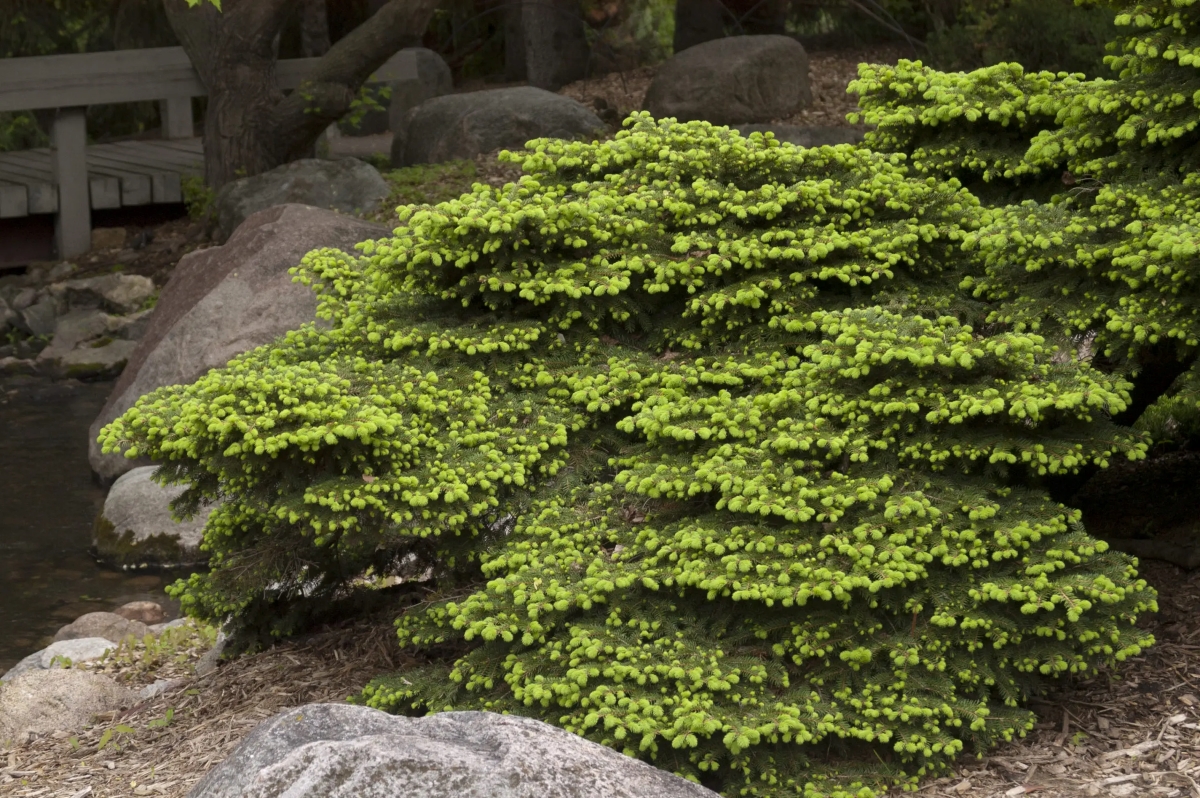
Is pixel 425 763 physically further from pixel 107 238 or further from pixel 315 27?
pixel 315 27

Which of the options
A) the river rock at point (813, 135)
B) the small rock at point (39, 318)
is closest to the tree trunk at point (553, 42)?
the river rock at point (813, 135)

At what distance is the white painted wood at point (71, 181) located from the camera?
1353 cm

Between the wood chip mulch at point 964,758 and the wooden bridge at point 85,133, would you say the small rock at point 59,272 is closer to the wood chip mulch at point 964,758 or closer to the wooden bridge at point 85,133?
the wooden bridge at point 85,133

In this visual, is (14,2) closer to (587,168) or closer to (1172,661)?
(587,168)

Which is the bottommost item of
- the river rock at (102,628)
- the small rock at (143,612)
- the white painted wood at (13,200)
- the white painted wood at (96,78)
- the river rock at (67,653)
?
the small rock at (143,612)

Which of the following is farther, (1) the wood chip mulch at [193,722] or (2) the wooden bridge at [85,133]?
(2) the wooden bridge at [85,133]

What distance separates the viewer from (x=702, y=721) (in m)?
A: 3.36

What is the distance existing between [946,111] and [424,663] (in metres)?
2.86

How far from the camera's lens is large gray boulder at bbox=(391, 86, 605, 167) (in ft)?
43.5

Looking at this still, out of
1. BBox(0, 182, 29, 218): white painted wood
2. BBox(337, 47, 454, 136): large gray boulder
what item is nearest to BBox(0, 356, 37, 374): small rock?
BBox(0, 182, 29, 218): white painted wood

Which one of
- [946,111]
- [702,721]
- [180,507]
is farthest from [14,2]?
[702,721]

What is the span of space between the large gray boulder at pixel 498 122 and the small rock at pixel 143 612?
7267mm

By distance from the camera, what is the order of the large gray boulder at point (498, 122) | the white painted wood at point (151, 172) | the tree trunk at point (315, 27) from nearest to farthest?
the large gray boulder at point (498, 122) → the white painted wood at point (151, 172) → the tree trunk at point (315, 27)

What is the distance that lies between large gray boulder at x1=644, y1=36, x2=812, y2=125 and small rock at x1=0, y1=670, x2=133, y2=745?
10.3 metres
